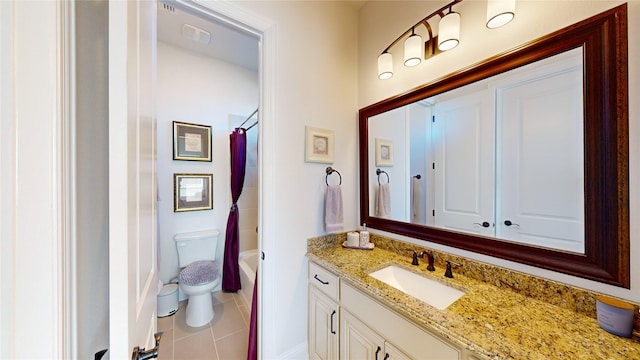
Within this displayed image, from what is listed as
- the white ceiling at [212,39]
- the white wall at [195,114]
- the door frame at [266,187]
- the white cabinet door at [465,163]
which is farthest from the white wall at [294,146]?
the white wall at [195,114]

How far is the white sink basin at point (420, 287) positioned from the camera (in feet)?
3.68

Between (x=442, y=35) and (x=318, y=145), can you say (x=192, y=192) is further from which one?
(x=442, y=35)

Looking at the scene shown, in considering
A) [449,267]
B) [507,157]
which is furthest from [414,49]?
[449,267]

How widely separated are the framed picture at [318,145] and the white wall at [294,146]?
0.14ft

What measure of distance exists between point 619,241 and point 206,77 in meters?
3.29

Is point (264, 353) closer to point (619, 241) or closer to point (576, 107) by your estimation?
point (619, 241)

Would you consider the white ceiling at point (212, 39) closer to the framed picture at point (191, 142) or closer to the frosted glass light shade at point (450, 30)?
the framed picture at point (191, 142)

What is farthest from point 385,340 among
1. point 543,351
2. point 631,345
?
point 631,345

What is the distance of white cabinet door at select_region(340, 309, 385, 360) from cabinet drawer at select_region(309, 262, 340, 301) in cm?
12

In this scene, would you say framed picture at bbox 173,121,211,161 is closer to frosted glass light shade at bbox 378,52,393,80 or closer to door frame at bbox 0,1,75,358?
frosted glass light shade at bbox 378,52,393,80

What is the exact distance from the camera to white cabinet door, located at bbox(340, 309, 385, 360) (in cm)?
105

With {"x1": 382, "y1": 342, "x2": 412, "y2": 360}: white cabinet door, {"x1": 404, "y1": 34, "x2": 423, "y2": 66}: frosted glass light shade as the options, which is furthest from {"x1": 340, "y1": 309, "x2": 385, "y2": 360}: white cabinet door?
{"x1": 404, "y1": 34, "x2": 423, "y2": 66}: frosted glass light shade

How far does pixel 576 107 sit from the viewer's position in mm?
888

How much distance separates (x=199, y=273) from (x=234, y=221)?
0.65 m
